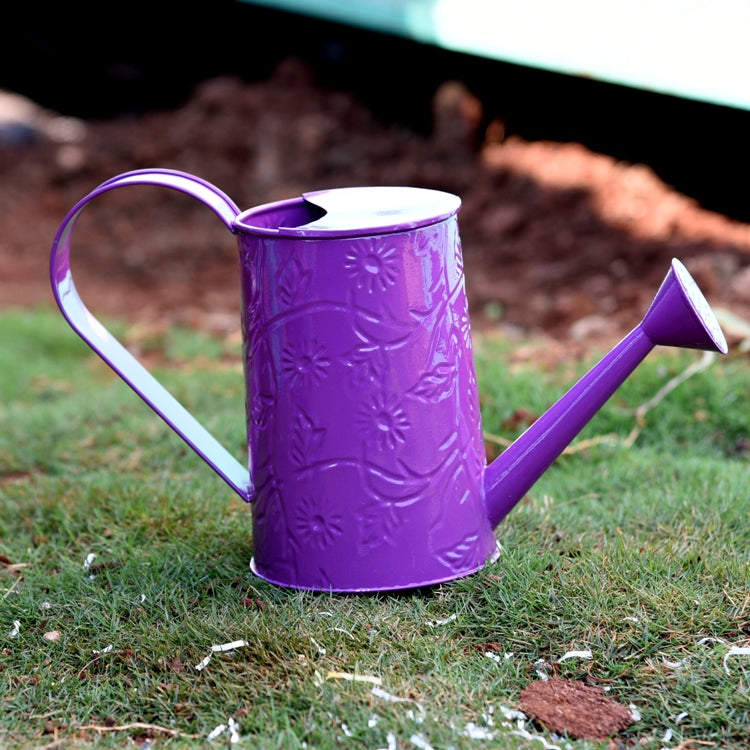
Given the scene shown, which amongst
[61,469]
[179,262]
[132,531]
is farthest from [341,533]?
[179,262]

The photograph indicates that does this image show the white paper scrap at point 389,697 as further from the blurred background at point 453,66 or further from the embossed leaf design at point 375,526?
the blurred background at point 453,66

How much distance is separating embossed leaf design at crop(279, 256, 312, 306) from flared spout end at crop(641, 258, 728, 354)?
45 cm

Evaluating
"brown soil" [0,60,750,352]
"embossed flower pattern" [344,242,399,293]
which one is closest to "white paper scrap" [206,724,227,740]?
"embossed flower pattern" [344,242,399,293]

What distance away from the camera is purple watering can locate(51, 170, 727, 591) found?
4.45 feet

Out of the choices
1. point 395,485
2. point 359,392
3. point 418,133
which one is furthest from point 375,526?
point 418,133

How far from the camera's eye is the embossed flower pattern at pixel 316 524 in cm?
141

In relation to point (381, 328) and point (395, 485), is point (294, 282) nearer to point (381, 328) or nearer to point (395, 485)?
point (381, 328)

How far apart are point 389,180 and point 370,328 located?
321 cm

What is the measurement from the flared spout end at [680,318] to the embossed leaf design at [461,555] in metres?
0.38

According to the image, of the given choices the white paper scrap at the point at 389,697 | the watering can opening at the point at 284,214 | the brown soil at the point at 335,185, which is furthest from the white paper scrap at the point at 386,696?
the brown soil at the point at 335,185

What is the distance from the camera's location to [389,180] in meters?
4.47

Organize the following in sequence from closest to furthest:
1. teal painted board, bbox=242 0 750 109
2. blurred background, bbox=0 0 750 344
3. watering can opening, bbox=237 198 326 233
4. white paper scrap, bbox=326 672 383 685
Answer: white paper scrap, bbox=326 672 383 685 < watering can opening, bbox=237 198 326 233 < teal painted board, bbox=242 0 750 109 < blurred background, bbox=0 0 750 344

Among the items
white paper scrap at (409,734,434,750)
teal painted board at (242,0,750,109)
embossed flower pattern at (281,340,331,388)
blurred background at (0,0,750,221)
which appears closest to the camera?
white paper scrap at (409,734,434,750)

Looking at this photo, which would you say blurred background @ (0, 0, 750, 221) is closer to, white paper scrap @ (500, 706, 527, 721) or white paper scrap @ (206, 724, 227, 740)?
white paper scrap @ (500, 706, 527, 721)
